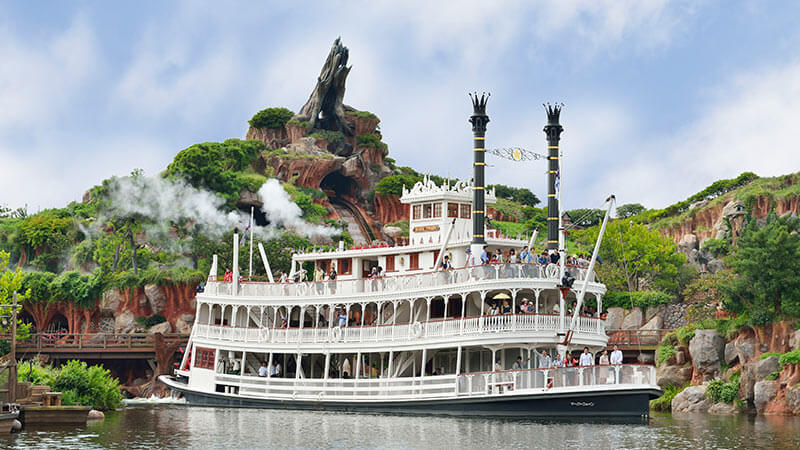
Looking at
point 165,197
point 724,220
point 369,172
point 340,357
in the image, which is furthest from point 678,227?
point 340,357

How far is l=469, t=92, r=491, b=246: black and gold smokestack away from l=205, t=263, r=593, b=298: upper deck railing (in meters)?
2.73

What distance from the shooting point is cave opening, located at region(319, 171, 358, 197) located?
283 feet

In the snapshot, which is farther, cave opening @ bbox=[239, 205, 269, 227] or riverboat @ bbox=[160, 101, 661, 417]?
cave opening @ bbox=[239, 205, 269, 227]

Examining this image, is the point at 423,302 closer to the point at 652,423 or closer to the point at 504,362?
the point at 504,362

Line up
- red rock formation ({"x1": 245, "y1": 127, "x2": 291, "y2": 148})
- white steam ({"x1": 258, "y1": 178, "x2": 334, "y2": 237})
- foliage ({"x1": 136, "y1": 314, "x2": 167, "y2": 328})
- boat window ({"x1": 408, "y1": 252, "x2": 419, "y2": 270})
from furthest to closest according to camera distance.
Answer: red rock formation ({"x1": 245, "y1": 127, "x2": 291, "y2": 148})
white steam ({"x1": 258, "y1": 178, "x2": 334, "y2": 237})
foliage ({"x1": 136, "y1": 314, "x2": 167, "y2": 328})
boat window ({"x1": 408, "y1": 252, "x2": 419, "y2": 270})

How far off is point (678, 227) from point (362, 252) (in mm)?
42747

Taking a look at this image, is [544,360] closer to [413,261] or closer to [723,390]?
[413,261]

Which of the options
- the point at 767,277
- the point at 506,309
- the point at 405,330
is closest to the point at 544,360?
the point at 506,309

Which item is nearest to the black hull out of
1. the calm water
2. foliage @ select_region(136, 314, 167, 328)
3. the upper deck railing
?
the calm water

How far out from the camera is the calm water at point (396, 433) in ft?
80.9

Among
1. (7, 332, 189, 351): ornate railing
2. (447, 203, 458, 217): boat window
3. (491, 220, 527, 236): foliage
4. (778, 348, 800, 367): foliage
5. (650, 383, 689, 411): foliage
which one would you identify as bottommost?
(650, 383, 689, 411): foliage

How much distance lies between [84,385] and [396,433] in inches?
490

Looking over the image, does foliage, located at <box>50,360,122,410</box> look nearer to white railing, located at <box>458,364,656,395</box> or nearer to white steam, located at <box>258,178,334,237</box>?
white railing, located at <box>458,364,656,395</box>

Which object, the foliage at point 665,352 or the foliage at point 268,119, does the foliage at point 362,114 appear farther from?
the foliage at point 665,352
